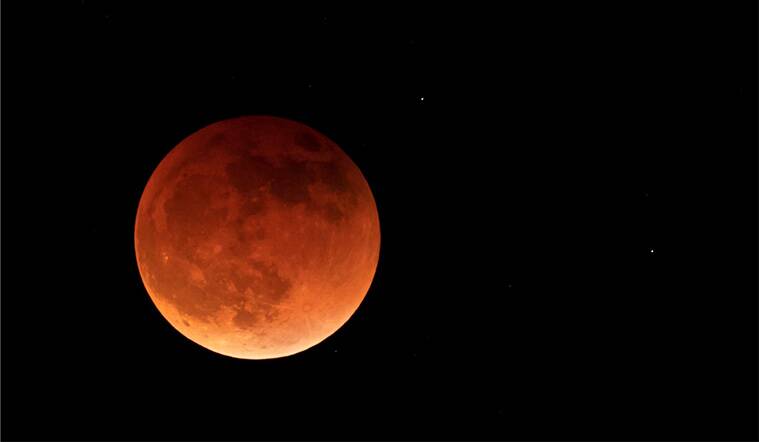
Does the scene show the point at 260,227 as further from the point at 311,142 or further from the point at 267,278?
the point at 311,142

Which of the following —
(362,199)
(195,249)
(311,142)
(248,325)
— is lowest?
(248,325)

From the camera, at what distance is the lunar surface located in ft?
15.1

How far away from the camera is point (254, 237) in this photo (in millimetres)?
4590

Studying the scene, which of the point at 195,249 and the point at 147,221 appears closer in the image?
the point at 195,249

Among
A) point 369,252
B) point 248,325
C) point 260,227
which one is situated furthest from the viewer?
point 369,252

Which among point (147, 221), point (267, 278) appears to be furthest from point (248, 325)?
point (147, 221)

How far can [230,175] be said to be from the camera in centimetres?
469

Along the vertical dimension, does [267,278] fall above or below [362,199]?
below

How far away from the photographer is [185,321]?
5.05 meters

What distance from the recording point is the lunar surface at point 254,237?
4617 mm

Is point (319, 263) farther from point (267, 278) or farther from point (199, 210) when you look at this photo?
point (199, 210)

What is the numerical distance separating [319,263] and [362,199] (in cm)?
76

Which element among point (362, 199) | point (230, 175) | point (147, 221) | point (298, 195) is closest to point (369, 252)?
point (362, 199)

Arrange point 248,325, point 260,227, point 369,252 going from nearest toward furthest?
point 260,227
point 248,325
point 369,252
